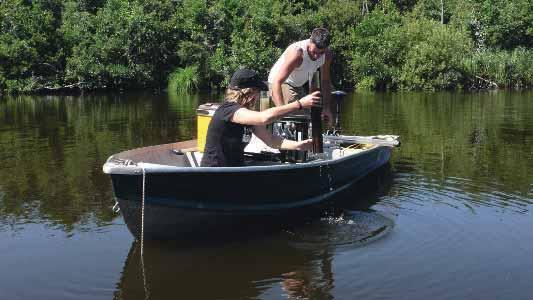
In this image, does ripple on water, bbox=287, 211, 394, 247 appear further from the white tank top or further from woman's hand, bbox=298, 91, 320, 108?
the white tank top

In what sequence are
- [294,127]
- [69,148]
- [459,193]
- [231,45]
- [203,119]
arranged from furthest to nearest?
[231,45], [69,148], [459,193], [294,127], [203,119]

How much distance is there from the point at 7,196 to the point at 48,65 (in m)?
33.0

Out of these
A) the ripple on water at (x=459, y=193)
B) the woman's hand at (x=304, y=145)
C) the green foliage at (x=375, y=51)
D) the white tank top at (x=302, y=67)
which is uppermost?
the green foliage at (x=375, y=51)

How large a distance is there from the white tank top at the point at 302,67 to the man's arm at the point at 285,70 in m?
0.08

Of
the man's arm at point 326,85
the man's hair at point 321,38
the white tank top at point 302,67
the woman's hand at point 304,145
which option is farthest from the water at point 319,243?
the man's hair at point 321,38

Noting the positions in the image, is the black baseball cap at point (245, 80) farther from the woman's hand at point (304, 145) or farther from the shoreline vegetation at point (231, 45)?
the shoreline vegetation at point (231, 45)

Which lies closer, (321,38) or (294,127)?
(321,38)

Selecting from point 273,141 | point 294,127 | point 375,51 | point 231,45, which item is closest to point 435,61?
point 375,51

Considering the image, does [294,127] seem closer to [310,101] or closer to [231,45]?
[310,101]

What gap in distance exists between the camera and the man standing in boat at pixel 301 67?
8562 mm

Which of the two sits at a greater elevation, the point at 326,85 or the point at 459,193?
the point at 326,85

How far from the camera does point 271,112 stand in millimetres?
6434

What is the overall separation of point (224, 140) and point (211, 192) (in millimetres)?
614

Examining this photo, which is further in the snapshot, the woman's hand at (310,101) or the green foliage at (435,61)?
the green foliage at (435,61)
